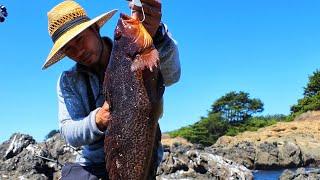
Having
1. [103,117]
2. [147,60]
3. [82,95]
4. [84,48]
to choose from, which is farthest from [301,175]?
[147,60]

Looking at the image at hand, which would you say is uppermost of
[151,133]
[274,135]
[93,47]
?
[274,135]

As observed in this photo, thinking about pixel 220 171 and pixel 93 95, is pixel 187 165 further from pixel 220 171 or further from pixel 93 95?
pixel 93 95

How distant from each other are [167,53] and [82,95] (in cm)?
58

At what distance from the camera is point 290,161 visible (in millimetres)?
29750

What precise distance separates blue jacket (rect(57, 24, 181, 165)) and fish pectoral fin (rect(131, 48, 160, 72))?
2.07 feet

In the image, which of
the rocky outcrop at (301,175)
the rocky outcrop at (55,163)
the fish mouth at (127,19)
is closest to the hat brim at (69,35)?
the fish mouth at (127,19)

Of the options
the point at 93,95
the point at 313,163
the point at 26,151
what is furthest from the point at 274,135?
the point at 93,95

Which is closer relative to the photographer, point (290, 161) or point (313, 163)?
point (290, 161)

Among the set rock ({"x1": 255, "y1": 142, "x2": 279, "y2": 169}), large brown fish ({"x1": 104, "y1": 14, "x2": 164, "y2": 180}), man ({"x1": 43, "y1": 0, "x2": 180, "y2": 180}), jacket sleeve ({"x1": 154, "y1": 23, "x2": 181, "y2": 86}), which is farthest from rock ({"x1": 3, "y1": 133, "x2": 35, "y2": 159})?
rock ({"x1": 255, "y1": 142, "x2": 279, "y2": 169})

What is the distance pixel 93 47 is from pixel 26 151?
7673mm

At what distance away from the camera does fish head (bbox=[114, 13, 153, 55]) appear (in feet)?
8.91

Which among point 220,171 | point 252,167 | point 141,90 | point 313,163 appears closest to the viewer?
point 141,90

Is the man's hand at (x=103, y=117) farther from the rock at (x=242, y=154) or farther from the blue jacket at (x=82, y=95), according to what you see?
the rock at (x=242, y=154)

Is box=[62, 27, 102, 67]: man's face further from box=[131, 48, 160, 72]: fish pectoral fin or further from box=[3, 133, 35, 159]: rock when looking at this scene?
box=[3, 133, 35, 159]: rock
